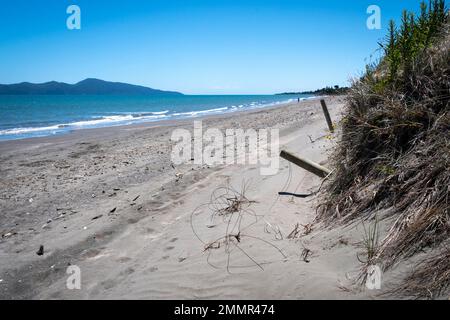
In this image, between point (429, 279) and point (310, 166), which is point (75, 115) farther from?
point (429, 279)

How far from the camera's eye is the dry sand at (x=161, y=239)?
3.35 m

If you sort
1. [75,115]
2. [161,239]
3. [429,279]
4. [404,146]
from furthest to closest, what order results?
[75,115], [161,239], [404,146], [429,279]

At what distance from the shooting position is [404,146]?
13.1 ft

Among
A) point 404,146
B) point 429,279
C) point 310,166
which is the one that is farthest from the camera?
point 310,166

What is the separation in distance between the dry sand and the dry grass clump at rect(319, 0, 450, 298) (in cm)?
50

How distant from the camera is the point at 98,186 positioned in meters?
7.71

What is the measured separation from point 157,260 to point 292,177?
3753mm

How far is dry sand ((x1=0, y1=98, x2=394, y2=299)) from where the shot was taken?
3350 millimetres

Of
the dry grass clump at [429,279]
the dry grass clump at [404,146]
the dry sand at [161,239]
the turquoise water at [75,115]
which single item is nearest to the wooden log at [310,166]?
the dry sand at [161,239]

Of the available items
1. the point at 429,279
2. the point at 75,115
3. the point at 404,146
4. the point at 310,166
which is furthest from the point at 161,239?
the point at 75,115

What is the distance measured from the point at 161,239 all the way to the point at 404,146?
3884 millimetres

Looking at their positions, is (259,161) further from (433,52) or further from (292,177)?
(433,52)

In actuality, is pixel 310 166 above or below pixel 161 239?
above
